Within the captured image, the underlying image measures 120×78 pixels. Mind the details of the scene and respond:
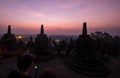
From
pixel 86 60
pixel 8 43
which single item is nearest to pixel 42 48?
pixel 8 43

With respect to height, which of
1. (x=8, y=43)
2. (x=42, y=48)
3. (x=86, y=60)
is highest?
(x=8, y=43)

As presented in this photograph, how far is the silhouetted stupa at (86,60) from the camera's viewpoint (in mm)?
14164

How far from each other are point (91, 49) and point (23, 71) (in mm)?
14866

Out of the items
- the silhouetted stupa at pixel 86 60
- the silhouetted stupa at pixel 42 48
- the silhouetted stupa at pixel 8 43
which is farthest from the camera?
the silhouetted stupa at pixel 8 43

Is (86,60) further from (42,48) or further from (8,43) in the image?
(8,43)

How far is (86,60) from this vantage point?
14.9 m

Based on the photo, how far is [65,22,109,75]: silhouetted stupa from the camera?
558 inches

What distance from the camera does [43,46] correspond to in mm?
21172

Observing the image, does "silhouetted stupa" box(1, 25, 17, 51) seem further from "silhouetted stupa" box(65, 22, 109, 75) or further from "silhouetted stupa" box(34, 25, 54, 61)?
"silhouetted stupa" box(65, 22, 109, 75)

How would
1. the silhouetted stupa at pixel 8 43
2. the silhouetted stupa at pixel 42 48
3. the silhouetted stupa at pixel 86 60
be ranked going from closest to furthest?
the silhouetted stupa at pixel 86 60 → the silhouetted stupa at pixel 42 48 → the silhouetted stupa at pixel 8 43

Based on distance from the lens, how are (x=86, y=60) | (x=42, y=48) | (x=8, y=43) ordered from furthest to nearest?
(x=8, y=43)
(x=42, y=48)
(x=86, y=60)

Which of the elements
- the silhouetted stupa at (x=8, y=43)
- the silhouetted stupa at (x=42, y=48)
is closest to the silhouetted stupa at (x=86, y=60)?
the silhouetted stupa at (x=42, y=48)

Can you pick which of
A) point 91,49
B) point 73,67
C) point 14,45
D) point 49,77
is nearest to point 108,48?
point 91,49

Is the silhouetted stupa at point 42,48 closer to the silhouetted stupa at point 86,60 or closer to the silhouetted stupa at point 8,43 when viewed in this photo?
the silhouetted stupa at point 8,43
